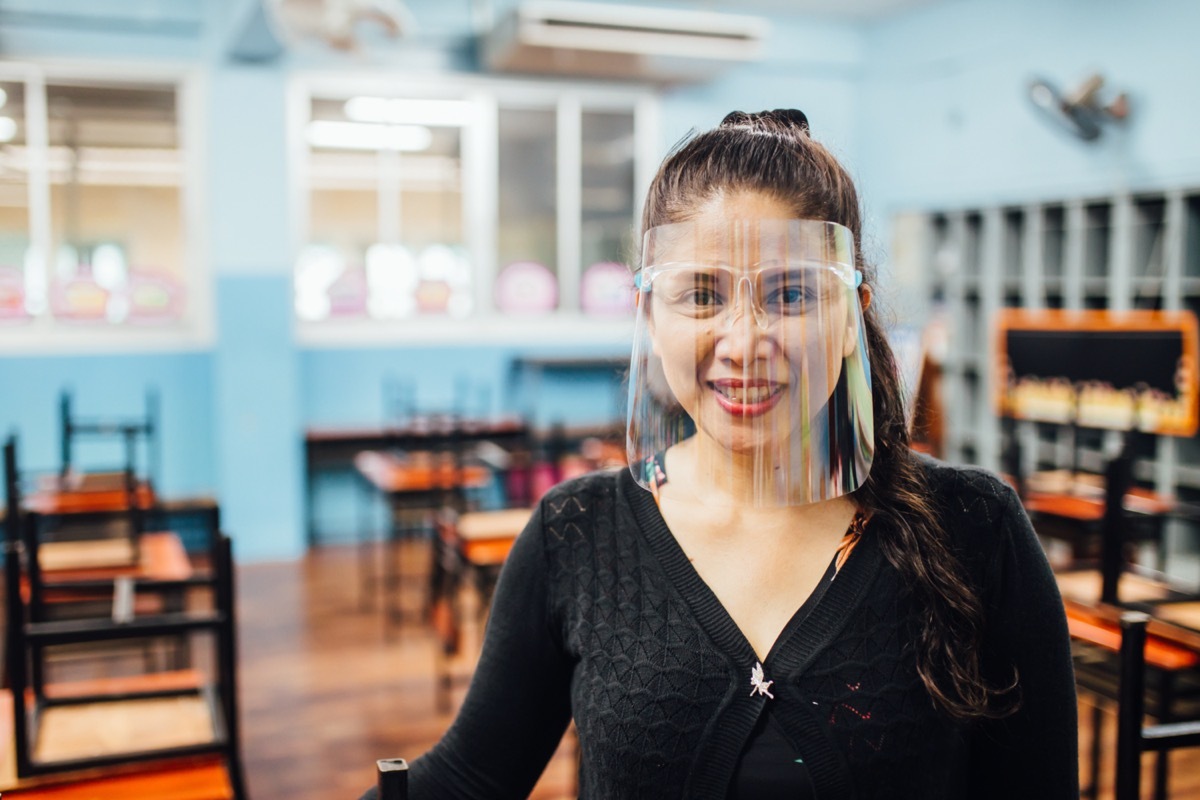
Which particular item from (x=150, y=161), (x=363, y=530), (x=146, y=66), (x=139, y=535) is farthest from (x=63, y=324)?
(x=139, y=535)

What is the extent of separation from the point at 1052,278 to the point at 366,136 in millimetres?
3998

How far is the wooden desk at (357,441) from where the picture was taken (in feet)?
19.9

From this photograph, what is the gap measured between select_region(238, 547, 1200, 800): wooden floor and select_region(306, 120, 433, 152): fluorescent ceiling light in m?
2.65

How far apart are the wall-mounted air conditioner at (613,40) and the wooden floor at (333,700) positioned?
3071mm

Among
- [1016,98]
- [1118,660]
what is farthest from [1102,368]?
[1118,660]

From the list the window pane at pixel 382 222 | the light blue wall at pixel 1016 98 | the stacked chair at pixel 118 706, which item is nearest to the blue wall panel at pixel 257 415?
the window pane at pixel 382 222

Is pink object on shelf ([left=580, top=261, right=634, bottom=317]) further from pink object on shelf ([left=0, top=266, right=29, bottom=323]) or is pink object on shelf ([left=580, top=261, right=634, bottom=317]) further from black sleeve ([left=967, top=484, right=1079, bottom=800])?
black sleeve ([left=967, top=484, right=1079, bottom=800])

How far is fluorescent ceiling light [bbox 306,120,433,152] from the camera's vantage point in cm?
643

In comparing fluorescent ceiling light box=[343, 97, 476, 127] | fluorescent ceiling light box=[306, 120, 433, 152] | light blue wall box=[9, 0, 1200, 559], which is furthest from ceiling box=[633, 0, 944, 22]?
fluorescent ceiling light box=[306, 120, 433, 152]

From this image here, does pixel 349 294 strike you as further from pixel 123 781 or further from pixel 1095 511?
pixel 123 781

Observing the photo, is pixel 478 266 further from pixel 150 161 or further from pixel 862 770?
pixel 862 770

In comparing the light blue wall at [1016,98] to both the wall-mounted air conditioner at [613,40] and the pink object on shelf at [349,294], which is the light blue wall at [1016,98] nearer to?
the wall-mounted air conditioner at [613,40]

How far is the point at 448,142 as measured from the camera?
669 centimetres

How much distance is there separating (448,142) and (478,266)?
780mm
